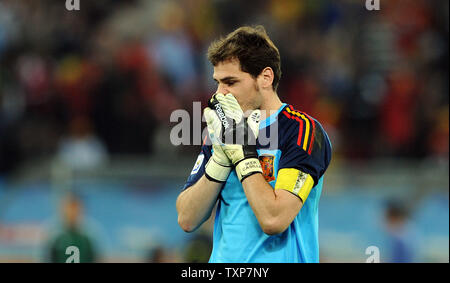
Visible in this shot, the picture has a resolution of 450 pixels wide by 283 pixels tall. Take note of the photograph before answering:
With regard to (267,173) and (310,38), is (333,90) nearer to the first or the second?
(310,38)

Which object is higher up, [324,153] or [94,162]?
[324,153]

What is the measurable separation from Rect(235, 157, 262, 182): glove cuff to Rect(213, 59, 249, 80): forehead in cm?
58

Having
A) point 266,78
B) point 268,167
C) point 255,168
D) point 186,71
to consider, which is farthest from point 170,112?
point 255,168

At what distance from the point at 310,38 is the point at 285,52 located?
1351 millimetres

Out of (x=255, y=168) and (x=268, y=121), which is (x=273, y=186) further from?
(x=268, y=121)

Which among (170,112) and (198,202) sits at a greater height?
(170,112)

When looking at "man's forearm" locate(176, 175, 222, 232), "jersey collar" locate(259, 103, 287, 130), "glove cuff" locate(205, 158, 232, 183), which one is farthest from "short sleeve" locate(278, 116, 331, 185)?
"man's forearm" locate(176, 175, 222, 232)

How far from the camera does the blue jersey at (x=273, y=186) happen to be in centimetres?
446

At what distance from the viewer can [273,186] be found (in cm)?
454

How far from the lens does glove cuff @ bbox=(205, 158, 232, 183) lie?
4.47m

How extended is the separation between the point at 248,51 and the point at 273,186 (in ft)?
2.92

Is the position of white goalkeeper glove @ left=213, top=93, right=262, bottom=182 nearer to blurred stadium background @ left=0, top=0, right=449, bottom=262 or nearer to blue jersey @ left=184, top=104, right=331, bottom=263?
blue jersey @ left=184, top=104, right=331, bottom=263

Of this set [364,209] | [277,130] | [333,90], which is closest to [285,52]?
[333,90]
